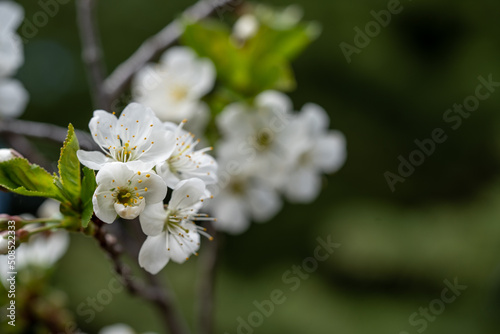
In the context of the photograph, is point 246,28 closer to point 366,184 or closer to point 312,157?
point 312,157

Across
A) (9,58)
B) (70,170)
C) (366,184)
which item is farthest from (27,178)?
(366,184)

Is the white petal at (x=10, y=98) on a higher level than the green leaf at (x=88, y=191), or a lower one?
lower

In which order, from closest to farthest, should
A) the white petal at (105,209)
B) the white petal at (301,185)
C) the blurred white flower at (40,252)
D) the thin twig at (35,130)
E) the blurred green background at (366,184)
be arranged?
the white petal at (105,209)
the thin twig at (35,130)
the blurred white flower at (40,252)
the white petal at (301,185)
the blurred green background at (366,184)

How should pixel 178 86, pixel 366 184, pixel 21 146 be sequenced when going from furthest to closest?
pixel 366 184
pixel 178 86
pixel 21 146

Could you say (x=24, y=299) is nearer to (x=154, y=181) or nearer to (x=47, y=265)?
(x=47, y=265)

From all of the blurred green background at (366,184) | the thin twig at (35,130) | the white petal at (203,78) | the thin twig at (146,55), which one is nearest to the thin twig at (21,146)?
the thin twig at (35,130)

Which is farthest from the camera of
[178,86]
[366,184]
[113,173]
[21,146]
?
[366,184]

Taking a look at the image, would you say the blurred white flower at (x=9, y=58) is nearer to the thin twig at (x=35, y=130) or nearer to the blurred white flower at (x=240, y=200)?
the thin twig at (x=35, y=130)
